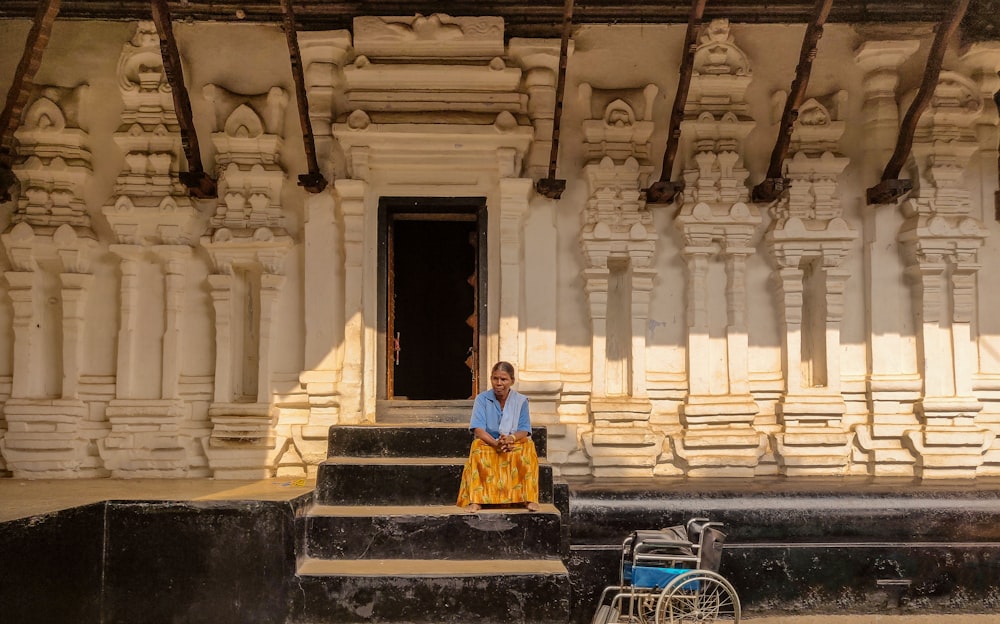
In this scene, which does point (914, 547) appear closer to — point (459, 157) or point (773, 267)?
point (773, 267)

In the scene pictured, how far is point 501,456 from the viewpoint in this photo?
5199 mm

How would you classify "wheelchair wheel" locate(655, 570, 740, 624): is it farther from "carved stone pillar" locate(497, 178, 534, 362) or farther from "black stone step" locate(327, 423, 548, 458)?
"carved stone pillar" locate(497, 178, 534, 362)

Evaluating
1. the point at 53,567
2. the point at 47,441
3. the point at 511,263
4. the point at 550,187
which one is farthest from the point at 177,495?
the point at 550,187

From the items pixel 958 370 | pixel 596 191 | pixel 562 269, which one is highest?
pixel 596 191

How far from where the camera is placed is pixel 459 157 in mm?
7020

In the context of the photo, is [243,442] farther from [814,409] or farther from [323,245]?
[814,409]

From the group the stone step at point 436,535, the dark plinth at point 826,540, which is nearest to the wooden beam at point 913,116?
the dark plinth at point 826,540

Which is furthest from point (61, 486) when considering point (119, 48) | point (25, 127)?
point (119, 48)

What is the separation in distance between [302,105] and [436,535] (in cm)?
348

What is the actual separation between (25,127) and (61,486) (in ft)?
9.95

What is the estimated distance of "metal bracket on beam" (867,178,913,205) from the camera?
688 centimetres

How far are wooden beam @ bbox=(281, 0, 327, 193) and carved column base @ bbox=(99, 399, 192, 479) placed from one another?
2.16 m

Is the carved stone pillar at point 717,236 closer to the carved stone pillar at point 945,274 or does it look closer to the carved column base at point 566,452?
the carved column base at point 566,452

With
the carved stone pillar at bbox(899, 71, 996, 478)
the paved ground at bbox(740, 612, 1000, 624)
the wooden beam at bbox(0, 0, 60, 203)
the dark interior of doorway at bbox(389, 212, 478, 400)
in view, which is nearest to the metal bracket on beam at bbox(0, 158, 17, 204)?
the wooden beam at bbox(0, 0, 60, 203)
